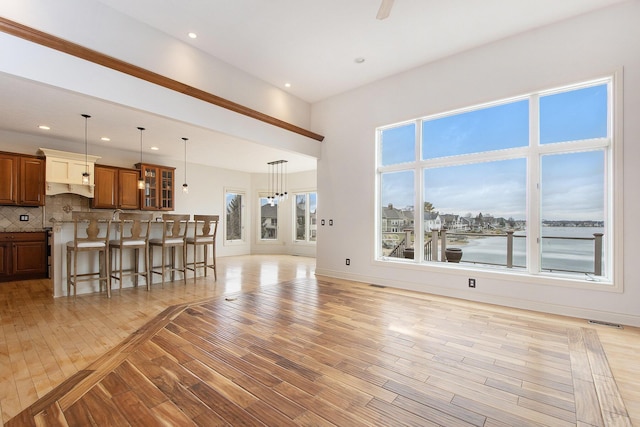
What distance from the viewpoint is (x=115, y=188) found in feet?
21.4

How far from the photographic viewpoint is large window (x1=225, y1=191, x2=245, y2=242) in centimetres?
926

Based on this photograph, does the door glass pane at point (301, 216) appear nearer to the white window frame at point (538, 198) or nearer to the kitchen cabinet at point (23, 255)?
the white window frame at point (538, 198)

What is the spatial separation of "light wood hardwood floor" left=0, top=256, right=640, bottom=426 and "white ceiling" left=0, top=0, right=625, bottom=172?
2.60 meters

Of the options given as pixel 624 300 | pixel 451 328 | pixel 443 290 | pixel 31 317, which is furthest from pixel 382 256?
pixel 31 317

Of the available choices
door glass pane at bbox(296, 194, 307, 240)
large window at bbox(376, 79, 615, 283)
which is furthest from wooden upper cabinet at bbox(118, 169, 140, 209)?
large window at bbox(376, 79, 615, 283)

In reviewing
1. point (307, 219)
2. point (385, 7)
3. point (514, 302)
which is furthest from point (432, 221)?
point (307, 219)

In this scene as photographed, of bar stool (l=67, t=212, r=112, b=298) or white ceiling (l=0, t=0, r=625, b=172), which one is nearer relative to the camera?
white ceiling (l=0, t=0, r=625, b=172)

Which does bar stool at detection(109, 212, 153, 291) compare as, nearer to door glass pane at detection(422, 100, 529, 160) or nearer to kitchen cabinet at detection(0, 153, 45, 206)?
kitchen cabinet at detection(0, 153, 45, 206)

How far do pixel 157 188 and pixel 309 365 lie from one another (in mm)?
6615

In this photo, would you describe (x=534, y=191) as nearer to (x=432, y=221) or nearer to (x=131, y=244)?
(x=432, y=221)

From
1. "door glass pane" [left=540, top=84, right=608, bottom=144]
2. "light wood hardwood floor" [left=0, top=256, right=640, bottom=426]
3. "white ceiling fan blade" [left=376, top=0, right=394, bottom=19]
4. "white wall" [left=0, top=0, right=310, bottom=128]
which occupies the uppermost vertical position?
"white wall" [left=0, top=0, right=310, bottom=128]

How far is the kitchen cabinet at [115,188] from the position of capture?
20.6 feet

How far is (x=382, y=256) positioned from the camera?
517 centimetres

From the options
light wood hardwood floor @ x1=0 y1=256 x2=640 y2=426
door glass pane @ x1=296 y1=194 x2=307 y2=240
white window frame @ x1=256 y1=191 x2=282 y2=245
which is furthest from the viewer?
white window frame @ x1=256 y1=191 x2=282 y2=245
